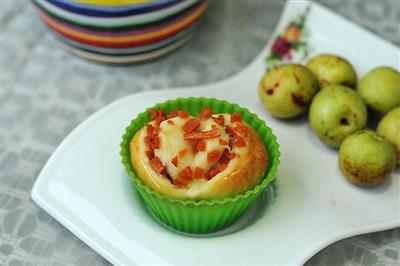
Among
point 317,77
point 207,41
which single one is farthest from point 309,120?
point 207,41

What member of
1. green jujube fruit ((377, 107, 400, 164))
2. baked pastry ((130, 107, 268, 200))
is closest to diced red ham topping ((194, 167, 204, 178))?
baked pastry ((130, 107, 268, 200))

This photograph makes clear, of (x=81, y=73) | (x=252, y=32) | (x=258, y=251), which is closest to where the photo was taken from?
(x=258, y=251)

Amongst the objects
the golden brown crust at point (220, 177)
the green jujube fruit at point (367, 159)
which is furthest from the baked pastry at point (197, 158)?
the green jujube fruit at point (367, 159)

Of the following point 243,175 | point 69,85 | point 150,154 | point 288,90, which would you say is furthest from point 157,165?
point 69,85

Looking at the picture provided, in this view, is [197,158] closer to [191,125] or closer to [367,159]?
[191,125]

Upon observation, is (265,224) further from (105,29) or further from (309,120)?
(105,29)

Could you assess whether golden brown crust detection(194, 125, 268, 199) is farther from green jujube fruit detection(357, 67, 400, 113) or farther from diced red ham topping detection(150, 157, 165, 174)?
green jujube fruit detection(357, 67, 400, 113)
